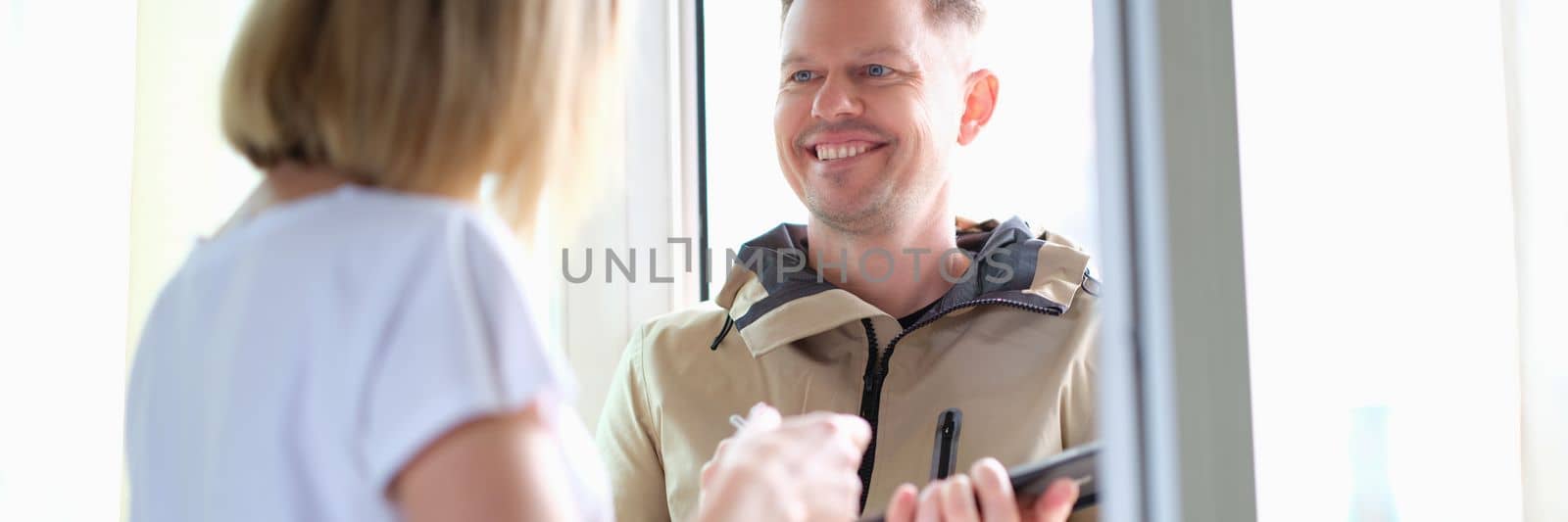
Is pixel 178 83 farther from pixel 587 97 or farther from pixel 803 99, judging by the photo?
pixel 587 97

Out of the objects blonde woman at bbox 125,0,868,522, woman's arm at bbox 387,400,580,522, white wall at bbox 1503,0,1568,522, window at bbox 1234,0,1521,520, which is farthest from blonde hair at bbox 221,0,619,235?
white wall at bbox 1503,0,1568,522

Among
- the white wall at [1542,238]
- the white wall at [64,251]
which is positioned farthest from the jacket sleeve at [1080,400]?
the white wall at [64,251]

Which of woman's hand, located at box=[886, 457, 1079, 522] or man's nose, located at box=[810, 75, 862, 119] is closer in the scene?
woman's hand, located at box=[886, 457, 1079, 522]

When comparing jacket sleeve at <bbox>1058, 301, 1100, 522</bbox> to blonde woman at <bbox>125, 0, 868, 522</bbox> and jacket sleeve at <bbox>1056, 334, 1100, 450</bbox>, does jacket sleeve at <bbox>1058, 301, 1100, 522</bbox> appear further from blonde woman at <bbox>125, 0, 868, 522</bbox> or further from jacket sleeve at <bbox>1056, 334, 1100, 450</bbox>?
blonde woman at <bbox>125, 0, 868, 522</bbox>

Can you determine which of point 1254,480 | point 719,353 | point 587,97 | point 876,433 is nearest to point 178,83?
point 719,353

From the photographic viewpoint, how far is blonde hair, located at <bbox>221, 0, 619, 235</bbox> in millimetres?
515

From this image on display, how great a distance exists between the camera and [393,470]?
458 millimetres

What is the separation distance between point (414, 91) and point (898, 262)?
896mm

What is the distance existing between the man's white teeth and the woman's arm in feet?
2.90

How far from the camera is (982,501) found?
85cm

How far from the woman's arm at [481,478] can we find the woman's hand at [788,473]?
1.04ft

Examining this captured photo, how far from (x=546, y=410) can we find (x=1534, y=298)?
0.63 m

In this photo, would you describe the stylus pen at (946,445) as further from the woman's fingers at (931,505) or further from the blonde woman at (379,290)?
the blonde woman at (379,290)

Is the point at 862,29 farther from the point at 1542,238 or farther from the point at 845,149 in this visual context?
the point at 1542,238
